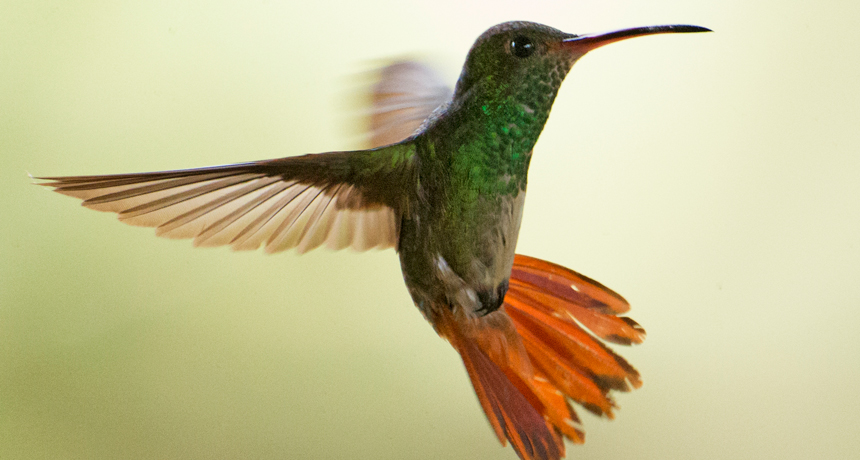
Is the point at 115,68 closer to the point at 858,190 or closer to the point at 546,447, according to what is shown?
the point at 546,447

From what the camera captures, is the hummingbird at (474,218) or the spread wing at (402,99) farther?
the spread wing at (402,99)

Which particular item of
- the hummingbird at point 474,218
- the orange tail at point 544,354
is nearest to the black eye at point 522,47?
the hummingbird at point 474,218

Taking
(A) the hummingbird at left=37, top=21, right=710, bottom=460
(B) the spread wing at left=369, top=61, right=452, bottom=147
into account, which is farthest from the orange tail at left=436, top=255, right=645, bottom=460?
(B) the spread wing at left=369, top=61, right=452, bottom=147

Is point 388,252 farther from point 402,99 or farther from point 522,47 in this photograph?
point 522,47

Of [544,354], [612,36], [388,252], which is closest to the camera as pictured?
[612,36]

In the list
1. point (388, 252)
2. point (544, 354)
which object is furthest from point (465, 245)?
point (388, 252)

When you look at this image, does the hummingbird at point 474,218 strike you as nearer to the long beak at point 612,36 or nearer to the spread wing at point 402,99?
the long beak at point 612,36

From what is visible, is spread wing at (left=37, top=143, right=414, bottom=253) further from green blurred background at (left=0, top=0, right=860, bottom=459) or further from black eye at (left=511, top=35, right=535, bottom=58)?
green blurred background at (left=0, top=0, right=860, bottom=459)

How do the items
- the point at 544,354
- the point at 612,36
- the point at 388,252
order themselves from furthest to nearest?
the point at 388,252, the point at 544,354, the point at 612,36

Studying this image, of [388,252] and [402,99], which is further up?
[402,99]
